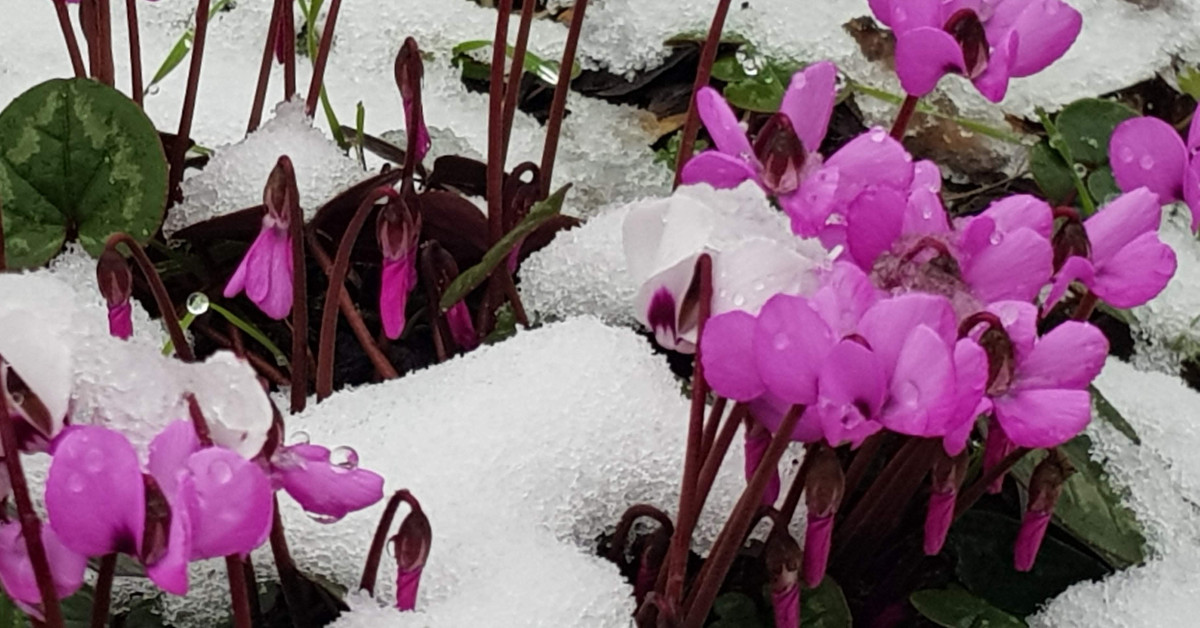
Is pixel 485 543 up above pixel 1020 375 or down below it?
below

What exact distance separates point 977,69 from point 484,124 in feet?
2.26

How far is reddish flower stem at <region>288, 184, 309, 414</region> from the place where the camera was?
2.46ft

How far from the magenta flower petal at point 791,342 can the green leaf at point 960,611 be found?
0.87 ft

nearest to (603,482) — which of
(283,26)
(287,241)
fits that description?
(287,241)

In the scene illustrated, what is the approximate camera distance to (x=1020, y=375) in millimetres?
561

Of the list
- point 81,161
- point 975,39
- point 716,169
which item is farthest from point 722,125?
point 81,161

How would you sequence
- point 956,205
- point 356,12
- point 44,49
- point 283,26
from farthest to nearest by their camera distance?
point 356,12 < point 44,49 < point 956,205 < point 283,26

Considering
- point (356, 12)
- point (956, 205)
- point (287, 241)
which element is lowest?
point (956, 205)

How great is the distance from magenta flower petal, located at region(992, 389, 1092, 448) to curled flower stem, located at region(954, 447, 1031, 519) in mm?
108

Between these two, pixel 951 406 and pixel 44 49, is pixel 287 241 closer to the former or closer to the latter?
pixel 951 406

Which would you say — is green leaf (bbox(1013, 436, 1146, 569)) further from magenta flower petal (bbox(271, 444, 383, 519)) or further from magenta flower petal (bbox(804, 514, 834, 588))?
magenta flower petal (bbox(271, 444, 383, 519))

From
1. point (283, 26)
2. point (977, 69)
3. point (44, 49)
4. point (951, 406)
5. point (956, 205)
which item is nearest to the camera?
point (951, 406)

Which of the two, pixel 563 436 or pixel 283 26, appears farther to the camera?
pixel 283 26

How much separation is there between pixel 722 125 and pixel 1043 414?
25 cm
